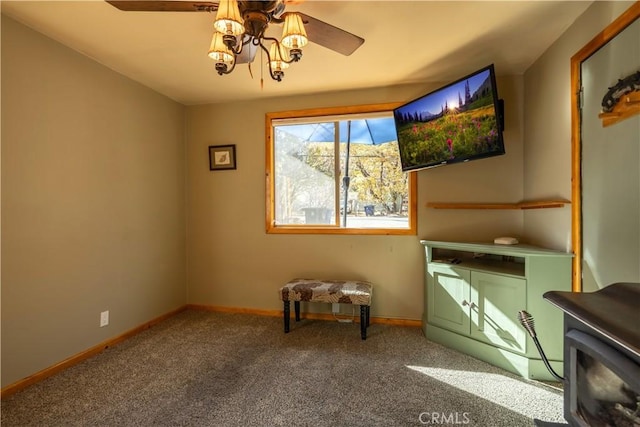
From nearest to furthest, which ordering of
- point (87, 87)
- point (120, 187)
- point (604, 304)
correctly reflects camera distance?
point (604, 304) → point (87, 87) → point (120, 187)

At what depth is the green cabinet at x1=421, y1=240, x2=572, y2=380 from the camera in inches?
75.7

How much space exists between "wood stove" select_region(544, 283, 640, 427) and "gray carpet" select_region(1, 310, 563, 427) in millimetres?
736

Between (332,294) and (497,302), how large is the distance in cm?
128

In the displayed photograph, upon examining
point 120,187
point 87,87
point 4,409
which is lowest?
point 4,409

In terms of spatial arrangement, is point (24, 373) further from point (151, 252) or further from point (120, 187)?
point (120, 187)

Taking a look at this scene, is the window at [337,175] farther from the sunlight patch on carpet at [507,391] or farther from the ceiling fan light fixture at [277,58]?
the ceiling fan light fixture at [277,58]

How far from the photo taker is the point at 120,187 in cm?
256

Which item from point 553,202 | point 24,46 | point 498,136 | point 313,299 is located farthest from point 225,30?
point 553,202

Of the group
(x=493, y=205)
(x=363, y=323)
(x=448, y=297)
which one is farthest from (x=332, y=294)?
(x=493, y=205)

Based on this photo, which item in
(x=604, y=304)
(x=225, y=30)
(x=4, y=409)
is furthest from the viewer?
(x=4, y=409)

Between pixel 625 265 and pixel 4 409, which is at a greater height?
pixel 625 265

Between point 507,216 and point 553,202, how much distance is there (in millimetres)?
660

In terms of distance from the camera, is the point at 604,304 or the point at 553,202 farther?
the point at 553,202

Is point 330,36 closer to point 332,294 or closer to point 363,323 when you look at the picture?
point 332,294
